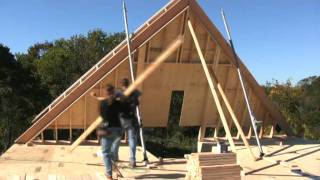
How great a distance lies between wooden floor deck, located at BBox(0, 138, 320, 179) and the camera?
28.3ft

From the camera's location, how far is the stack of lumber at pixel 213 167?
24.8 feet

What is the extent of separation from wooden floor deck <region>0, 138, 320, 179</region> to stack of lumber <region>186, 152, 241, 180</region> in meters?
1.02

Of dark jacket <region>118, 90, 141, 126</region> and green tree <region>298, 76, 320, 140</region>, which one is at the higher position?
green tree <region>298, 76, 320, 140</region>

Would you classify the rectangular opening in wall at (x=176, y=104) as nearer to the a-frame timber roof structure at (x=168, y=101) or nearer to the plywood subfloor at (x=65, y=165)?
the a-frame timber roof structure at (x=168, y=101)

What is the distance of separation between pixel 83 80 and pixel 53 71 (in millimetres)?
21816

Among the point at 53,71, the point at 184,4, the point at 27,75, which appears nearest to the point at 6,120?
the point at 27,75

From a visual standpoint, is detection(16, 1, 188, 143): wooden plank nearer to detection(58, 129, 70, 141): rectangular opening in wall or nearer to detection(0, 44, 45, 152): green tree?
detection(58, 129, 70, 141): rectangular opening in wall

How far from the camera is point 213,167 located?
24.8ft

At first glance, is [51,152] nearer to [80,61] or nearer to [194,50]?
[194,50]

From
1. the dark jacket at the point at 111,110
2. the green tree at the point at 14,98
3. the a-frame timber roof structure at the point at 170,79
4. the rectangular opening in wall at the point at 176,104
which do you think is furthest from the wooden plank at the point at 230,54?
the rectangular opening in wall at the point at 176,104

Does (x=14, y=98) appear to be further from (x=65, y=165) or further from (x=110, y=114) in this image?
(x=110, y=114)

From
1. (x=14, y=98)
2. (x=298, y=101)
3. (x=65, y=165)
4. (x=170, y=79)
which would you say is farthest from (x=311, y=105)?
(x=65, y=165)

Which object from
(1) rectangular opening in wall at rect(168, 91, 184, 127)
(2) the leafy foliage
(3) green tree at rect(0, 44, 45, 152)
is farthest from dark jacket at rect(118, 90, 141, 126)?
(2) the leafy foliage

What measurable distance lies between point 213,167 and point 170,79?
6.55 m
